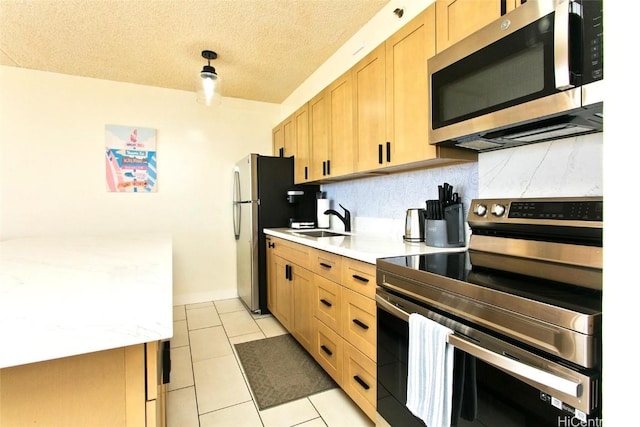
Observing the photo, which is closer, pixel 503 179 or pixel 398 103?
pixel 503 179

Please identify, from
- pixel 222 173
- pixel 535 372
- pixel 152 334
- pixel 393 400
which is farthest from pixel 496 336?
pixel 222 173

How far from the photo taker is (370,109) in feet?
6.89

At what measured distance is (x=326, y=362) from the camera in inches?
79.8

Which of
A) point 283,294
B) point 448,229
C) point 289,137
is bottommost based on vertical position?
point 283,294

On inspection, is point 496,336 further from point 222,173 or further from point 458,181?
point 222,173

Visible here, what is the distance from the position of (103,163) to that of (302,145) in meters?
2.17

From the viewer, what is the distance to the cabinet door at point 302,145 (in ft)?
10.1

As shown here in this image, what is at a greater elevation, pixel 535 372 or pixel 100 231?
pixel 100 231

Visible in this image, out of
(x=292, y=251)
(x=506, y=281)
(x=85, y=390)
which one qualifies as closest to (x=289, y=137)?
(x=292, y=251)

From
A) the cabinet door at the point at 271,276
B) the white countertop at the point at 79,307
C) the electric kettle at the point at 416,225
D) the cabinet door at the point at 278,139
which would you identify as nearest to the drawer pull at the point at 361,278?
the electric kettle at the point at 416,225

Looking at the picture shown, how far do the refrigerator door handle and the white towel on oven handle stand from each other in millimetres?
2836

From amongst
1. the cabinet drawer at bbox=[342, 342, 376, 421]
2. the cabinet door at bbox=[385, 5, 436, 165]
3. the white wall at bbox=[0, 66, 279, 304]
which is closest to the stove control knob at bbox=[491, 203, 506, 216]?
the cabinet door at bbox=[385, 5, 436, 165]

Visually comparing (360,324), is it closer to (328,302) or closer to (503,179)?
(328,302)

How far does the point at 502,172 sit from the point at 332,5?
163cm
